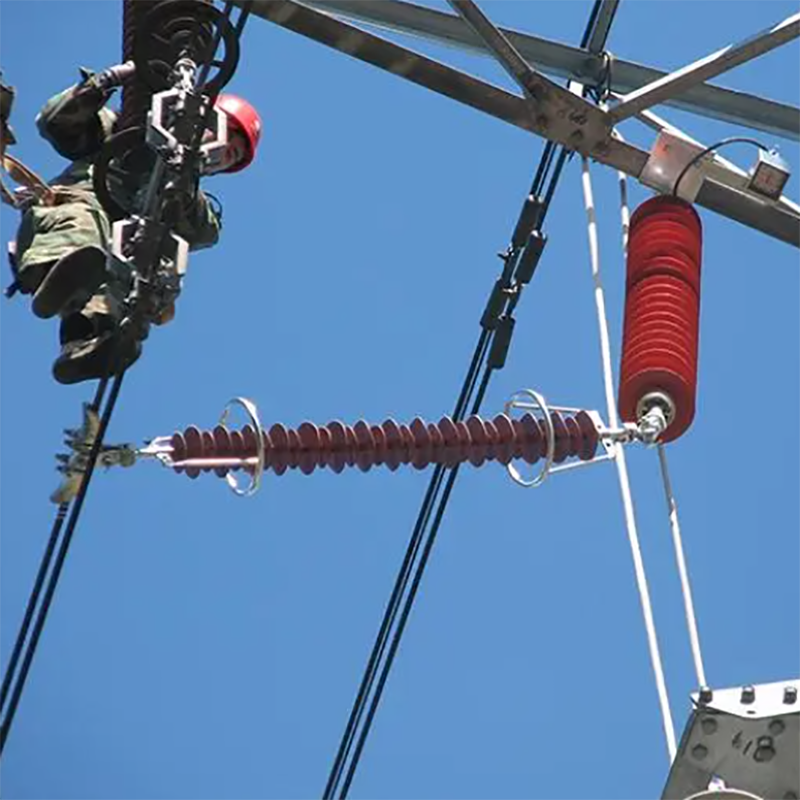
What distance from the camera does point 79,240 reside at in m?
11.8

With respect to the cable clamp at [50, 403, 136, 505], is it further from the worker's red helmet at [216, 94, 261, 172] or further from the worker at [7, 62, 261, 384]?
the worker's red helmet at [216, 94, 261, 172]

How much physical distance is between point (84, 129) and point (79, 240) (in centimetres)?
69

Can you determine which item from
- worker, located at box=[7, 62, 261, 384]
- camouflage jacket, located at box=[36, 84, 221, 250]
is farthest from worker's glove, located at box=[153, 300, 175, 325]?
camouflage jacket, located at box=[36, 84, 221, 250]

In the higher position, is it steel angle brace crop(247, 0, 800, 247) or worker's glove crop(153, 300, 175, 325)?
steel angle brace crop(247, 0, 800, 247)

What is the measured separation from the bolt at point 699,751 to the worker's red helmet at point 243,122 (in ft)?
15.9

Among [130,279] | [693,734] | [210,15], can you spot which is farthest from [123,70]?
[693,734]

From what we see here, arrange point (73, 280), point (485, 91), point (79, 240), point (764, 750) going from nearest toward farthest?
point (764, 750), point (73, 280), point (79, 240), point (485, 91)

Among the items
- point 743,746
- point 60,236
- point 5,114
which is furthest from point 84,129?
point 743,746

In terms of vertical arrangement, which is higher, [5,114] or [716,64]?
[716,64]

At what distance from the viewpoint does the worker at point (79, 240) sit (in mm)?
11383

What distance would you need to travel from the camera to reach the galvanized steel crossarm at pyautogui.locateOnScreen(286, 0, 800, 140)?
13133 mm

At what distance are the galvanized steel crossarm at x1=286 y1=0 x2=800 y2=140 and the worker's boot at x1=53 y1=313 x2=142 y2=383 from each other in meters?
2.36

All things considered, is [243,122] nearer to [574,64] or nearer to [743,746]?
[574,64]

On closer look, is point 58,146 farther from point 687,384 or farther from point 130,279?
point 687,384
